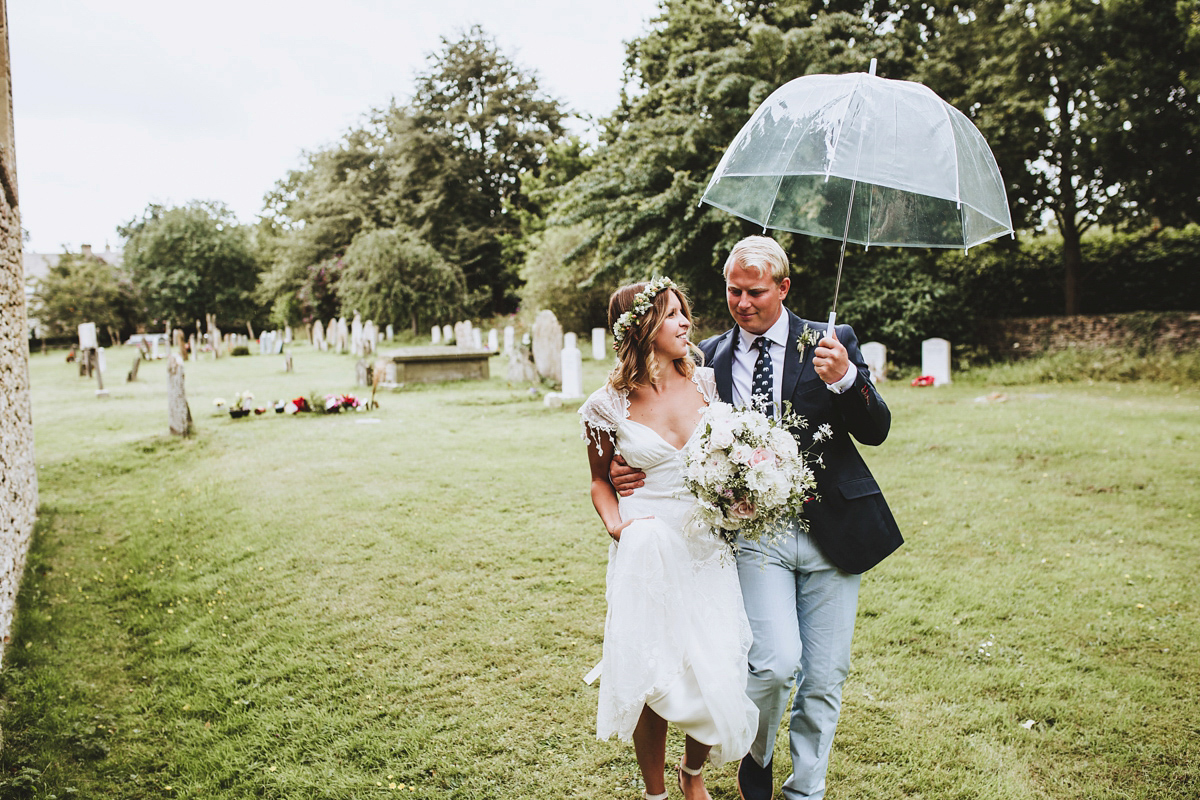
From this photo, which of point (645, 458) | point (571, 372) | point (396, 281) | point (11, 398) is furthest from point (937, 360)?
point (396, 281)

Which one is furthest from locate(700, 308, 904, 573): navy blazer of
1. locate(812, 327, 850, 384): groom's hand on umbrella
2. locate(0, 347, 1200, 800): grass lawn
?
locate(0, 347, 1200, 800): grass lawn

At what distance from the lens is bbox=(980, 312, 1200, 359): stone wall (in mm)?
14820

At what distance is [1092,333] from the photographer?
15969mm

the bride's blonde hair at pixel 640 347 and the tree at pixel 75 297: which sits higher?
the tree at pixel 75 297

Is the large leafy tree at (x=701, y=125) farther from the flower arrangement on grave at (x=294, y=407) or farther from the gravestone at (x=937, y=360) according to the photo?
the flower arrangement on grave at (x=294, y=407)

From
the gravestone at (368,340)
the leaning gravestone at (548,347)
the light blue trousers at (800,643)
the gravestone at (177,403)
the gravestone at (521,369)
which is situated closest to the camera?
the light blue trousers at (800,643)

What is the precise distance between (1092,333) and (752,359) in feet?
54.8

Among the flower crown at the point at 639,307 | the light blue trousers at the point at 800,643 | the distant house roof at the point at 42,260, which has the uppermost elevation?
the distant house roof at the point at 42,260

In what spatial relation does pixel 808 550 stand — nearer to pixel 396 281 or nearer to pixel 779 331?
pixel 779 331

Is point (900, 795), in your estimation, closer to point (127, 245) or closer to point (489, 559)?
point (489, 559)

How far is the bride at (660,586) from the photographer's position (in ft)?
8.75

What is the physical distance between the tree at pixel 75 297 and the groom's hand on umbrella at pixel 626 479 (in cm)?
4723

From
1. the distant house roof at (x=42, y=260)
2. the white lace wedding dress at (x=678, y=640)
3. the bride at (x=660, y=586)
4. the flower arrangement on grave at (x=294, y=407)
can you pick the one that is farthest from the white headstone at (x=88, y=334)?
the distant house roof at (x=42, y=260)

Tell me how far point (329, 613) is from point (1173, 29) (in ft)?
60.2
